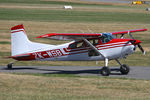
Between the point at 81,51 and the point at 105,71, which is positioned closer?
the point at 105,71

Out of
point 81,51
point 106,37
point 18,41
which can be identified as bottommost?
point 81,51

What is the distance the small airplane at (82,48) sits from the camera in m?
17.7

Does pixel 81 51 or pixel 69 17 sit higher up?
pixel 69 17

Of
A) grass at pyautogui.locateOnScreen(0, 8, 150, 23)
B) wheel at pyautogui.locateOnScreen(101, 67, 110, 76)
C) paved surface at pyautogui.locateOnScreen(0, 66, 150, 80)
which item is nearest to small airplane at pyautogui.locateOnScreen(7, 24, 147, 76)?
wheel at pyautogui.locateOnScreen(101, 67, 110, 76)

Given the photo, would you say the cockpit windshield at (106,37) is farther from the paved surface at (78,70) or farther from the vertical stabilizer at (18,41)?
the vertical stabilizer at (18,41)

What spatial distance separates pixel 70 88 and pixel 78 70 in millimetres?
6045

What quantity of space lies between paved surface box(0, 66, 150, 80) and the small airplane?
0.59m

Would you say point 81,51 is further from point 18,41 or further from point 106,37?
point 18,41

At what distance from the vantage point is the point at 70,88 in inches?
563

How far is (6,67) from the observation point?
20.9 metres

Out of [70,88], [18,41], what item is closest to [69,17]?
[18,41]

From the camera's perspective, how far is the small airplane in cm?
1772

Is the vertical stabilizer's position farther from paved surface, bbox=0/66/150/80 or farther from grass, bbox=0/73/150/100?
grass, bbox=0/73/150/100

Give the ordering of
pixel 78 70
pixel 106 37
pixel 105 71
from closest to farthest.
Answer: pixel 105 71
pixel 106 37
pixel 78 70
